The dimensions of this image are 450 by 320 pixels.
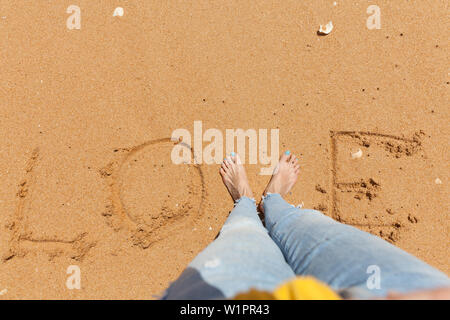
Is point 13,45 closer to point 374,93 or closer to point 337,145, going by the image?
point 337,145

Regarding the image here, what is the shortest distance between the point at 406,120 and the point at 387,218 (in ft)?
2.50

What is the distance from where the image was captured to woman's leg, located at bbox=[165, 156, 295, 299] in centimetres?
96

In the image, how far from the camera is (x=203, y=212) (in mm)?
2023

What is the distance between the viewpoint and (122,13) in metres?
2.18

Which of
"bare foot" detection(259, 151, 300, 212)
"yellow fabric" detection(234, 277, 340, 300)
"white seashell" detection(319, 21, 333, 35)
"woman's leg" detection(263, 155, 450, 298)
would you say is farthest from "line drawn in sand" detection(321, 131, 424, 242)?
"yellow fabric" detection(234, 277, 340, 300)

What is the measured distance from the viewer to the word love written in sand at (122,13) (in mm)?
2152

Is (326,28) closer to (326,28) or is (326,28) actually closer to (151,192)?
(326,28)

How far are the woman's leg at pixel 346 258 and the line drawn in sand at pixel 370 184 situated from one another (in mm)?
586

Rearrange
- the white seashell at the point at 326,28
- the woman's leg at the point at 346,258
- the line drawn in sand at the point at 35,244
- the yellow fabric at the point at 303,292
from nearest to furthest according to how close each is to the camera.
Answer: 1. the yellow fabric at the point at 303,292
2. the woman's leg at the point at 346,258
3. the line drawn in sand at the point at 35,244
4. the white seashell at the point at 326,28

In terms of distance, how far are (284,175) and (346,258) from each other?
95 centimetres

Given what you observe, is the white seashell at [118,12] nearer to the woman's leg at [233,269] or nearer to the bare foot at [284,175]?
the bare foot at [284,175]

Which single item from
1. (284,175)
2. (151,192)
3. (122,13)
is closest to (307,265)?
(284,175)

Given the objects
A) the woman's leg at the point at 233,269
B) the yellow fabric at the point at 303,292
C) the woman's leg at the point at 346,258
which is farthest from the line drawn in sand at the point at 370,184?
the yellow fabric at the point at 303,292
